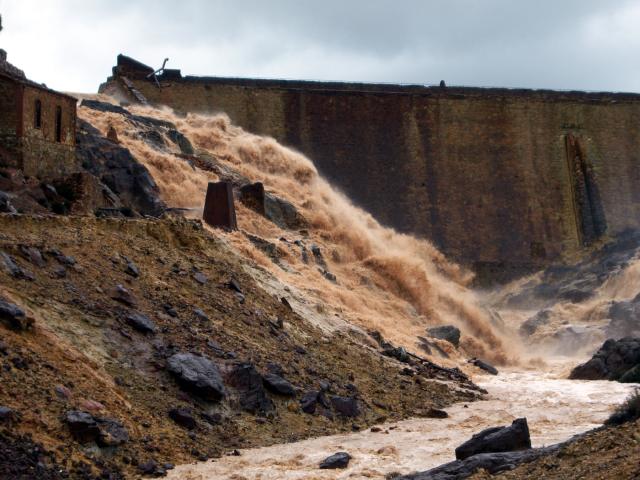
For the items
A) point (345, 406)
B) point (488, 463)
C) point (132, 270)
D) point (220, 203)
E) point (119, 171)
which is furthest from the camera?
point (119, 171)

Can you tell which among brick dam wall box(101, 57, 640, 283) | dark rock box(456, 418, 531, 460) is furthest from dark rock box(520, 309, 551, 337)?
dark rock box(456, 418, 531, 460)

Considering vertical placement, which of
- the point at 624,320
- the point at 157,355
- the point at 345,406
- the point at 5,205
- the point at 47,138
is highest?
the point at 47,138

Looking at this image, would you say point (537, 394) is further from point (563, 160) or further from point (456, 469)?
point (563, 160)

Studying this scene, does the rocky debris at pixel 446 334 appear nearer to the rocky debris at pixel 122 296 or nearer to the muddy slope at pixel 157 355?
the muddy slope at pixel 157 355

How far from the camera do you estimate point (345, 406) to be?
17.5 meters

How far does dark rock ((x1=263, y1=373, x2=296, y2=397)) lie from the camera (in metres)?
16.7

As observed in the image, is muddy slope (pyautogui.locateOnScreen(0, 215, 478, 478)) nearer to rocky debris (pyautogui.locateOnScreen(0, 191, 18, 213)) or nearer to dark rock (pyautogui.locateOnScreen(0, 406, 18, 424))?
dark rock (pyautogui.locateOnScreen(0, 406, 18, 424))

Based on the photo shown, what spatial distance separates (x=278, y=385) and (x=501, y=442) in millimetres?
4999

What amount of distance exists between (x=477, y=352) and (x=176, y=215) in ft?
29.0

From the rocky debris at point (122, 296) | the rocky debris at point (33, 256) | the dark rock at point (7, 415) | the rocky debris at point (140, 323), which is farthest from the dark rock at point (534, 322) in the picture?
the dark rock at point (7, 415)

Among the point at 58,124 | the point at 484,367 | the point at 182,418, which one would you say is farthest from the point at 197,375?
the point at 484,367

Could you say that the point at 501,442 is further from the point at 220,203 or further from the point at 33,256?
the point at 220,203

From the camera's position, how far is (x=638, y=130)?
4825cm

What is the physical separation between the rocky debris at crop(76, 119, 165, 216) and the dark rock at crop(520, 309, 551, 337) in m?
13.3
